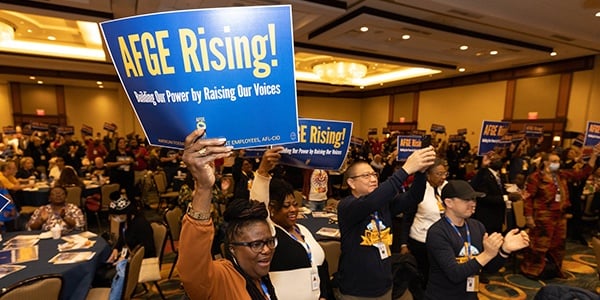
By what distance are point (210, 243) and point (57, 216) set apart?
14.3ft

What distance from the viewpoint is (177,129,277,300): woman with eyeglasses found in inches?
40.1

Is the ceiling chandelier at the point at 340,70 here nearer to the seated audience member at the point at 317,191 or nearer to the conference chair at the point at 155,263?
the seated audience member at the point at 317,191

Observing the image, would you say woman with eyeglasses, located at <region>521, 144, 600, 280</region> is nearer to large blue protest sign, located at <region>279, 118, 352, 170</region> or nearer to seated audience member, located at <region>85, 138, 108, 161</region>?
large blue protest sign, located at <region>279, 118, 352, 170</region>

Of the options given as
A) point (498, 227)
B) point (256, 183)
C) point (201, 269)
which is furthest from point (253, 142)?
point (498, 227)

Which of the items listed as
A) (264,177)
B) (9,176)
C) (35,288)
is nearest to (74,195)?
(9,176)

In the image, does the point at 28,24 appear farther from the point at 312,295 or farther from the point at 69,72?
the point at 312,295

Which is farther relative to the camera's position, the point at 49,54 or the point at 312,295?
the point at 49,54

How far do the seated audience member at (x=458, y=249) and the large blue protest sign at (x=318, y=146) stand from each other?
32.6 inches

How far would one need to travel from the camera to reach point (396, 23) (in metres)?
7.11

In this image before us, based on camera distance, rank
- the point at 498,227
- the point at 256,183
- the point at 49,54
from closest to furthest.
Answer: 1. the point at 256,183
2. the point at 498,227
3. the point at 49,54

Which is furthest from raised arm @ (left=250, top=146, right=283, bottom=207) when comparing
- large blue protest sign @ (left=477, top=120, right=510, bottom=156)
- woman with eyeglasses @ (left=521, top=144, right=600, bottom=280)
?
woman with eyeglasses @ (left=521, top=144, right=600, bottom=280)

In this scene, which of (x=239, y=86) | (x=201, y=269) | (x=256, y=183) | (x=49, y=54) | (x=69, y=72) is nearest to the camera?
(x=239, y=86)

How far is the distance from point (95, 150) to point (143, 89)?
407 inches

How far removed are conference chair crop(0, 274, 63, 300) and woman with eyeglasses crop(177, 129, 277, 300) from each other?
1.97m
